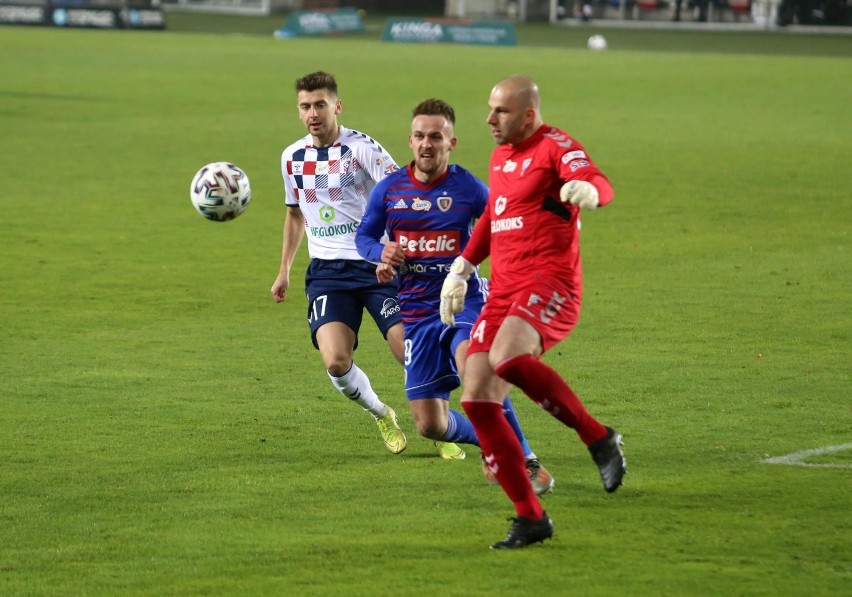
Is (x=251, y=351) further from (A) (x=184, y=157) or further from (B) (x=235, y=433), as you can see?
(A) (x=184, y=157)

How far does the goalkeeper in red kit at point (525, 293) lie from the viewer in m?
6.20

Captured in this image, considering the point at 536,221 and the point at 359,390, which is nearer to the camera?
the point at 536,221

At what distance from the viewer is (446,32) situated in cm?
5003

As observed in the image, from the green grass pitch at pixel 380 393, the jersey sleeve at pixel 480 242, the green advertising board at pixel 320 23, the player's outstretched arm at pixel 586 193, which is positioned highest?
the player's outstretched arm at pixel 586 193

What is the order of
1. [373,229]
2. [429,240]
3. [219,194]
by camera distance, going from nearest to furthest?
[429,240]
[373,229]
[219,194]

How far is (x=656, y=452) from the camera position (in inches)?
307

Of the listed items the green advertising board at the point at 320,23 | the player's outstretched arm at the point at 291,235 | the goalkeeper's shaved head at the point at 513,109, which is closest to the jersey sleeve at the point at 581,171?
the goalkeeper's shaved head at the point at 513,109

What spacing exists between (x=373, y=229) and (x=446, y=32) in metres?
43.4

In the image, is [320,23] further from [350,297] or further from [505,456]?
[505,456]

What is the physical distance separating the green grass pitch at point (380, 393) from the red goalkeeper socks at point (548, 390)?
18.2 inches

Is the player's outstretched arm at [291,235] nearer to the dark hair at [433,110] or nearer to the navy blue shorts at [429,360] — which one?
the navy blue shorts at [429,360]

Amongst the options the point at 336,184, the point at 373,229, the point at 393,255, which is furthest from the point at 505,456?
the point at 336,184

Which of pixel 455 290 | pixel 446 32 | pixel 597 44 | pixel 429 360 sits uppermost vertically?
pixel 455 290

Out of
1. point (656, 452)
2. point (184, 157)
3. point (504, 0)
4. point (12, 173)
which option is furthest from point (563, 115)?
point (504, 0)
